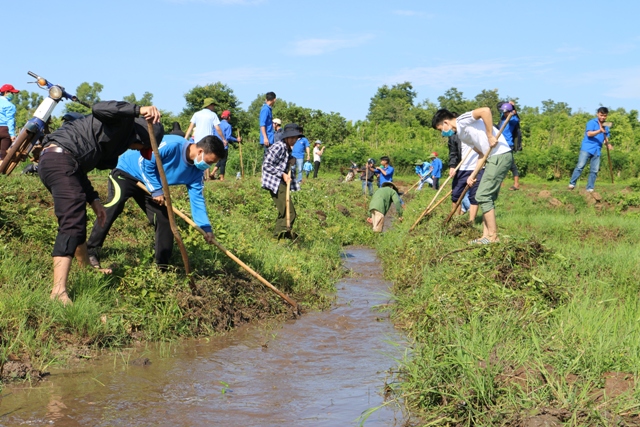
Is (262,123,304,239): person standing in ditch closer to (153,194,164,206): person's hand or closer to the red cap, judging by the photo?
(153,194,164,206): person's hand

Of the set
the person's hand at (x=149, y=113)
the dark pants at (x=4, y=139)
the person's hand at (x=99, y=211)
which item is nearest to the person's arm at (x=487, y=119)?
the person's hand at (x=149, y=113)

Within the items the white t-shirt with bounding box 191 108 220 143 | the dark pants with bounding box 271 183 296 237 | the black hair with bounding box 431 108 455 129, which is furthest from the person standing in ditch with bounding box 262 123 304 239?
the white t-shirt with bounding box 191 108 220 143

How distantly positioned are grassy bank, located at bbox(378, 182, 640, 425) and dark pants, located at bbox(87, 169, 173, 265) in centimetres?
233

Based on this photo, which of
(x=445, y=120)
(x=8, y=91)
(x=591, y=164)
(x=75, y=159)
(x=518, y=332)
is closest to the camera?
(x=518, y=332)

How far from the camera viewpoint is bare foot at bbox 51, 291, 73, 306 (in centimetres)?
541

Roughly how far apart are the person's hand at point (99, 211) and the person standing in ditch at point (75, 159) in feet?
1.41

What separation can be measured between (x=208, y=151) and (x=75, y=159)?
115cm

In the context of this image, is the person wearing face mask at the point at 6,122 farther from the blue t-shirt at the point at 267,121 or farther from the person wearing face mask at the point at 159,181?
the person wearing face mask at the point at 159,181

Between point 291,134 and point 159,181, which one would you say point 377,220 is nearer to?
point 291,134

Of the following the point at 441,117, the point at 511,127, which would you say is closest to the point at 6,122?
the point at 441,117

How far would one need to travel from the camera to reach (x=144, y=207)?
6820 millimetres

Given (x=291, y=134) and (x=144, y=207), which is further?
(x=291, y=134)

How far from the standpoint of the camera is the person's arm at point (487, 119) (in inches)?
323

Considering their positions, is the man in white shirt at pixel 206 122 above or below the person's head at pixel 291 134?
above
